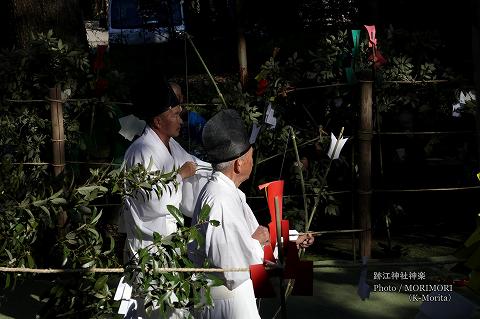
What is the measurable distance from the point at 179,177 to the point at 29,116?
218 centimetres

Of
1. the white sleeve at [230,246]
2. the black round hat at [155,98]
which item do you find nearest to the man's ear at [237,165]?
the white sleeve at [230,246]

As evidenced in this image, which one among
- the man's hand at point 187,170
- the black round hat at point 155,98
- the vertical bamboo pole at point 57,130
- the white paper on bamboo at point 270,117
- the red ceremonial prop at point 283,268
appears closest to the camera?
the red ceremonial prop at point 283,268

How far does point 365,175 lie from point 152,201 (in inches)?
94.5

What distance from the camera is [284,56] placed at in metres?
15.4

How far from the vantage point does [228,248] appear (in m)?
3.07

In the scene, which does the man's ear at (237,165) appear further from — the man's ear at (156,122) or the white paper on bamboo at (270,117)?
the white paper on bamboo at (270,117)

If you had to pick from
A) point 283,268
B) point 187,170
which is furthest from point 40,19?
point 283,268

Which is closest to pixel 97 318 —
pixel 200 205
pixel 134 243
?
pixel 200 205

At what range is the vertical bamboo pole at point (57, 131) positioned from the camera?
5.84 meters

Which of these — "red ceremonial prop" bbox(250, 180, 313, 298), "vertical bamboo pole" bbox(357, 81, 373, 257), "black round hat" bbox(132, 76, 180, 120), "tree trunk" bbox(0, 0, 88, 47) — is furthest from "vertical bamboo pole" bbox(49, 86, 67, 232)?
"red ceremonial prop" bbox(250, 180, 313, 298)

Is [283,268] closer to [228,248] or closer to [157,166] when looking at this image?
[228,248]

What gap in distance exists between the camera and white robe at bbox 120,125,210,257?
4164mm

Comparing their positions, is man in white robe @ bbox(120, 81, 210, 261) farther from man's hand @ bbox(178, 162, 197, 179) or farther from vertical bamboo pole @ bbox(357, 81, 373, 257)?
vertical bamboo pole @ bbox(357, 81, 373, 257)

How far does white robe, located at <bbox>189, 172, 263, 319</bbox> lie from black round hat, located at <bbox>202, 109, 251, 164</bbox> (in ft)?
0.28
